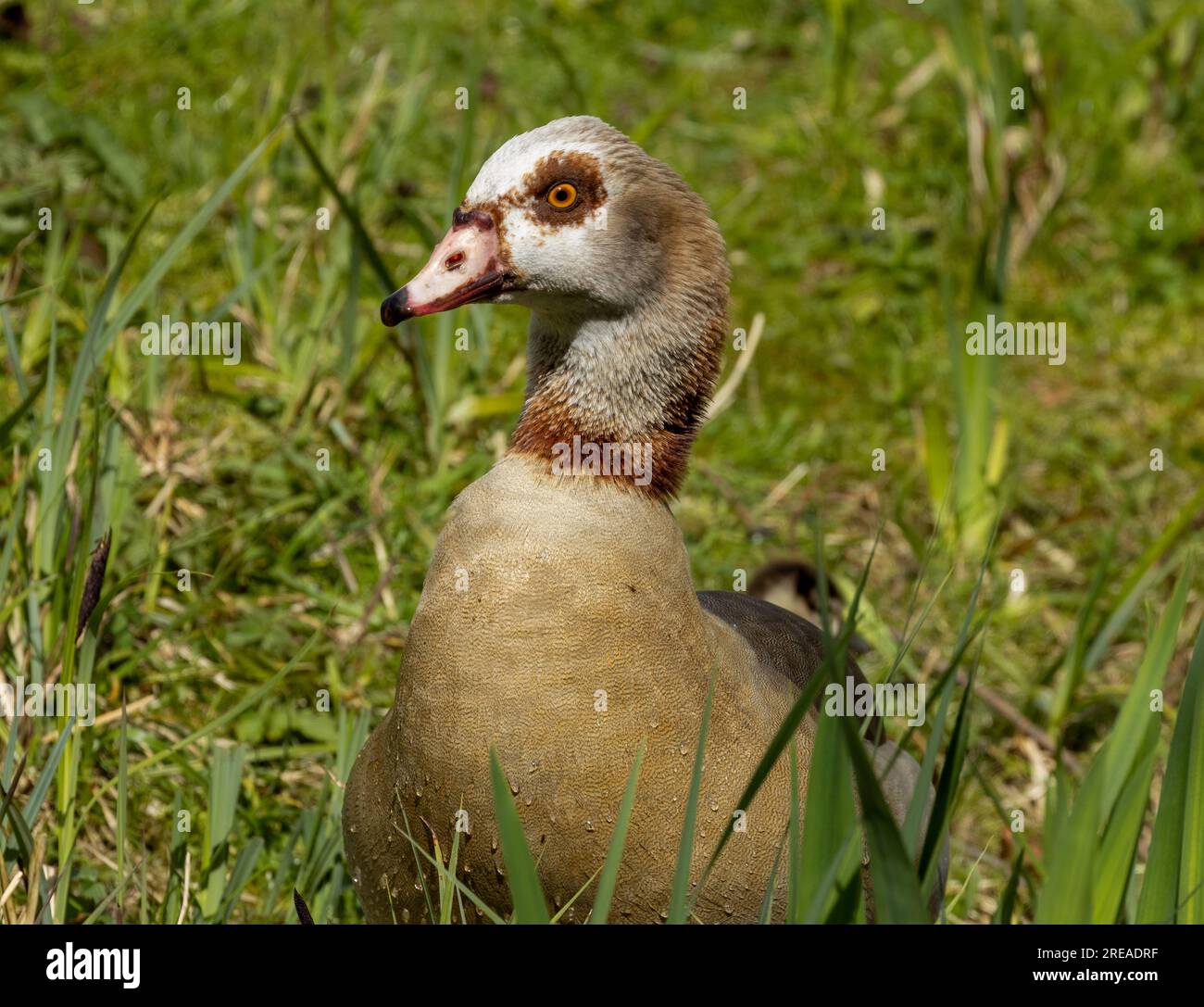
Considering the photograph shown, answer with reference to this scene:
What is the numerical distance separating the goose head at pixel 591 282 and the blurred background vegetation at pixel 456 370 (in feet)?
1.90

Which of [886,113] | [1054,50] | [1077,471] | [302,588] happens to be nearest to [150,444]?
[302,588]

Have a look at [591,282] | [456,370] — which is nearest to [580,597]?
[591,282]

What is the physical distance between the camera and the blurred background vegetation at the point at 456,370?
314 centimetres

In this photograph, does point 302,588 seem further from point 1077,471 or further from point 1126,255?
point 1126,255

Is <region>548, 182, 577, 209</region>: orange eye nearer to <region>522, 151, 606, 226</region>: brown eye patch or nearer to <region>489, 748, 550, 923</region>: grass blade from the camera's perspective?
<region>522, 151, 606, 226</region>: brown eye patch

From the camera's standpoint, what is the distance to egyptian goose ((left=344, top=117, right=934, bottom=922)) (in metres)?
2.41

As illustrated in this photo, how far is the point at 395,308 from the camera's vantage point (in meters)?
2.55

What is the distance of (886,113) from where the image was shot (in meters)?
6.10

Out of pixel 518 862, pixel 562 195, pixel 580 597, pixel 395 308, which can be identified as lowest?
pixel 518 862

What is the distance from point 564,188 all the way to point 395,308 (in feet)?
1.11

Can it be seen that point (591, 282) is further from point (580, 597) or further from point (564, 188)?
point (580, 597)

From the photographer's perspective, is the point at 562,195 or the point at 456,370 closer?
the point at 562,195

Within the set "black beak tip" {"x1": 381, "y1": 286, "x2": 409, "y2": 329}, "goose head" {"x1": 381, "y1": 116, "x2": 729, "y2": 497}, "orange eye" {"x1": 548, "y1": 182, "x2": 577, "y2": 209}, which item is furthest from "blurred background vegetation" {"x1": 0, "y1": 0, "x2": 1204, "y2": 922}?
"orange eye" {"x1": 548, "y1": 182, "x2": 577, "y2": 209}

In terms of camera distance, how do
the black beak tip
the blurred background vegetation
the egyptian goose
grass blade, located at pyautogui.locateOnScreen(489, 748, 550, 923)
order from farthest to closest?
the blurred background vegetation, the black beak tip, the egyptian goose, grass blade, located at pyautogui.locateOnScreen(489, 748, 550, 923)
